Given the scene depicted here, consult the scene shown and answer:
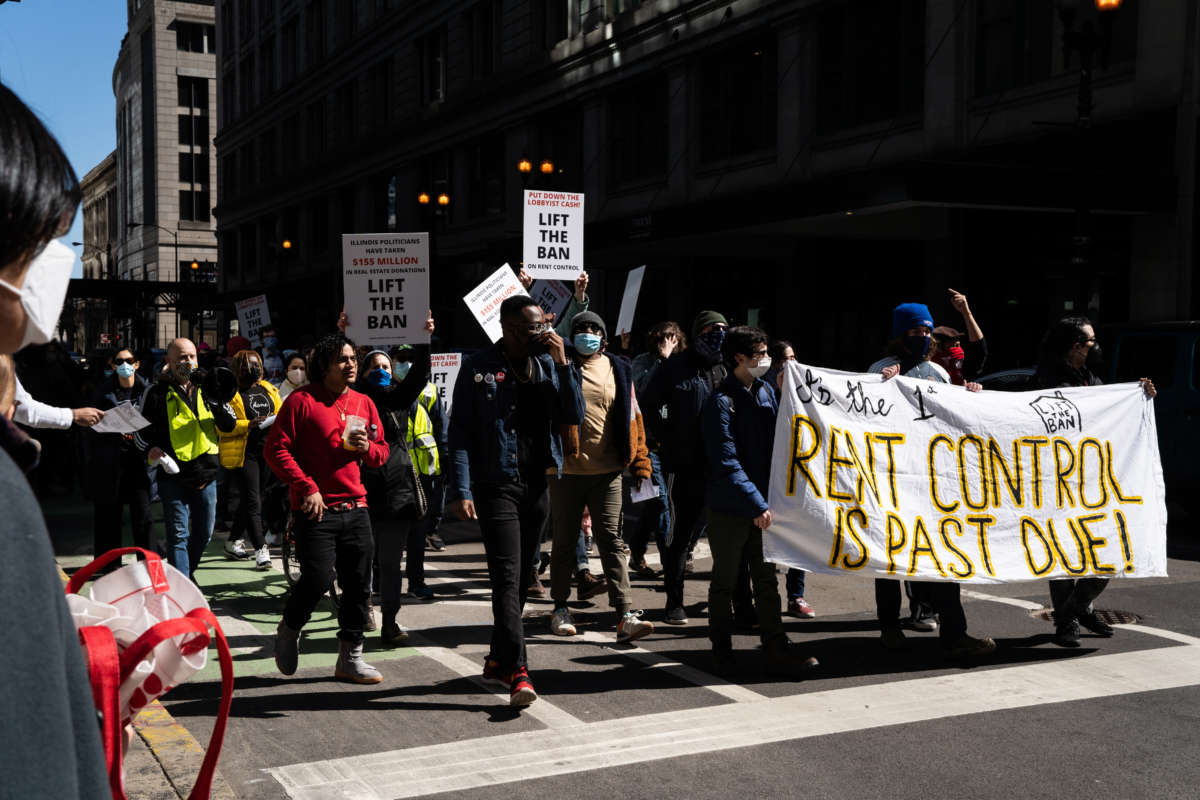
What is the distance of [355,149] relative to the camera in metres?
46.6

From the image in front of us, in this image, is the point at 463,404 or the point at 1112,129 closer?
the point at 463,404

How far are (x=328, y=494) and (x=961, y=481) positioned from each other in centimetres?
382

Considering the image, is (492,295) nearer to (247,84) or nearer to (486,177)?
(486,177)

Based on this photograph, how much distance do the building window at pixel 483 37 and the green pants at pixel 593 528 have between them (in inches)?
1207

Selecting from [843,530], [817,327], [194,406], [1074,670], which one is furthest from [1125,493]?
[817,327]

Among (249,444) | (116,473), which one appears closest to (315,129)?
(249,444)

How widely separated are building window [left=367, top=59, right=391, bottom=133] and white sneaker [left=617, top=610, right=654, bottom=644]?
3907 cm

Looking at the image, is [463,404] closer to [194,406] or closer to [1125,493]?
[194,406]

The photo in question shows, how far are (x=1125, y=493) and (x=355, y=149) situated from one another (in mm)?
42350

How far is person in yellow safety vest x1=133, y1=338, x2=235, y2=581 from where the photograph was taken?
8.30 m

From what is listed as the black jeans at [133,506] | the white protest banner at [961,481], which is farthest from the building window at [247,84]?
the white protest banner at [961,481]

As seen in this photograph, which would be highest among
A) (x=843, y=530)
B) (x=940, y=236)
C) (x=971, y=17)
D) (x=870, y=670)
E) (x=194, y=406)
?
(x=971, y=17)

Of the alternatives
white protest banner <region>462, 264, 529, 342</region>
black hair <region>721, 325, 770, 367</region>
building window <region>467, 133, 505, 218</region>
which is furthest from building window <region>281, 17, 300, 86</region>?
black hair <region>721, 325, 770, 367</region>

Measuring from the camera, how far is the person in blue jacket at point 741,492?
6.66 m
